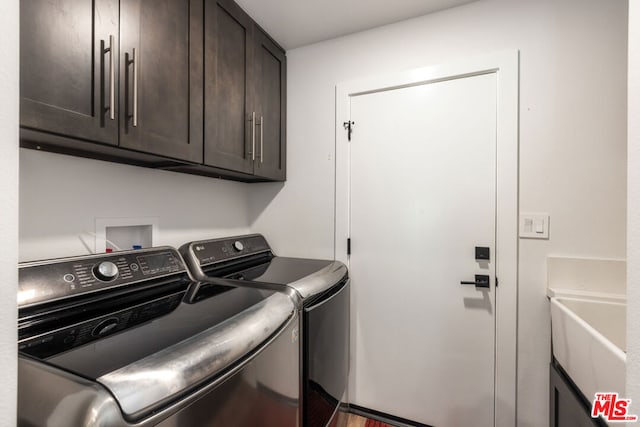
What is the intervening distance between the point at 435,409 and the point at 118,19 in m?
2.33

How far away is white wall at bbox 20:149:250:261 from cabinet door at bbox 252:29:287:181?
407mm

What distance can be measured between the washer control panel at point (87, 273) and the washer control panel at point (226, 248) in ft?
0.55

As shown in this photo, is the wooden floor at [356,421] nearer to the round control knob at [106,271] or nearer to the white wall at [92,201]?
the white wall at [92,201]

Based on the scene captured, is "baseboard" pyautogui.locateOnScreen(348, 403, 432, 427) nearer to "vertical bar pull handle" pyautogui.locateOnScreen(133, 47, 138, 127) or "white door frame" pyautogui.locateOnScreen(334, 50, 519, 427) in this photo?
"white door frame" pyautogui.locateOnScreen(334, 50, 519, 427)

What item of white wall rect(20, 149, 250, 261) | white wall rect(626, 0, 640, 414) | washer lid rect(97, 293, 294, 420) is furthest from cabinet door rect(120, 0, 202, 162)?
white wall rect(626, 0, 640, 414)

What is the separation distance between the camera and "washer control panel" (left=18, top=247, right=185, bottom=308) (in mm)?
858

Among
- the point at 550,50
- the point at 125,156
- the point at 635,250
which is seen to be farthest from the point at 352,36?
the point at 635,250

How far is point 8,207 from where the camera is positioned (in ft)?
1.28

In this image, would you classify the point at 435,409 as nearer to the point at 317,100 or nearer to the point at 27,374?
the point at 27,374

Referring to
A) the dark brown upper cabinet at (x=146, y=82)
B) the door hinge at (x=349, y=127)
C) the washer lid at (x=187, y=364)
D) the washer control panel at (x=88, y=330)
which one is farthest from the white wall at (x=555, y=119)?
the washer control panel at (x=88, y=330)

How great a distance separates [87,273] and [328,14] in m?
1.77

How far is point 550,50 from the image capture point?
Answer: 1409mm

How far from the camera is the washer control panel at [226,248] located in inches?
58.6

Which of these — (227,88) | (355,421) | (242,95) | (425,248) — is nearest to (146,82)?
(227,88)
